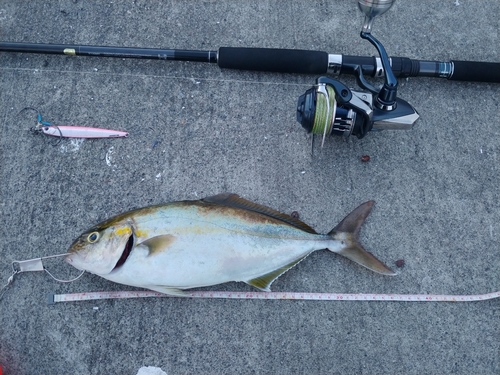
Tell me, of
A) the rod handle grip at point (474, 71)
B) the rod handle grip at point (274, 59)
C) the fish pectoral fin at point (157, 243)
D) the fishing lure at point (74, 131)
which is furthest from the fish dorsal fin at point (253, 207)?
the rod handle grip at point (474, 71)

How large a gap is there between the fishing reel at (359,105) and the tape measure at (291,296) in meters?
0.89

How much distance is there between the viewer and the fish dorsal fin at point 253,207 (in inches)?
79.4

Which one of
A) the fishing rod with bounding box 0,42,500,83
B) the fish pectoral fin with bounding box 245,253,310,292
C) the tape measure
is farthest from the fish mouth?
the fishing rod with bounding box 0,42,500,83

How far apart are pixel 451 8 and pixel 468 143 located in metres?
1.03

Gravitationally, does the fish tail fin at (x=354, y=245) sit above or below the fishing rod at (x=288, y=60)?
below

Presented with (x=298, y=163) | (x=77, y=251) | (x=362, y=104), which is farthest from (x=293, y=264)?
(x=77, y=251)

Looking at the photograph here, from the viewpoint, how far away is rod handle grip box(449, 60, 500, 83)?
239 centimetres

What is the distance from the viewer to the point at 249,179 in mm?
2270

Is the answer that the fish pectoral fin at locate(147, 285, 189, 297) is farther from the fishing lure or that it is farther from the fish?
the fishing lure

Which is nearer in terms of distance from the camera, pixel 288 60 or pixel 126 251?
pixel 126 251

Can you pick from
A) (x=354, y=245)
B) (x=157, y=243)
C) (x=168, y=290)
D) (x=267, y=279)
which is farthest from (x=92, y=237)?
(x=354, y=245)

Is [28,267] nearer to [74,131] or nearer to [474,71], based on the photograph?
[74,131]

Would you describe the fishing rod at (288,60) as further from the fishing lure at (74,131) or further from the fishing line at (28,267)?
the fishing line at (28,267)

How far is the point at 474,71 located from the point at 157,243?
216 cm
